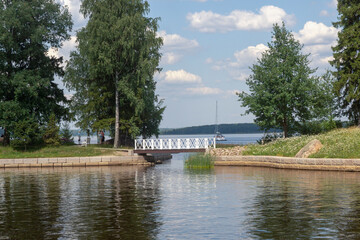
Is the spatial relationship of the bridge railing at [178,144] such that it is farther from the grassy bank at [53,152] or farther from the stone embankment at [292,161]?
the grassy bank at [53,152]

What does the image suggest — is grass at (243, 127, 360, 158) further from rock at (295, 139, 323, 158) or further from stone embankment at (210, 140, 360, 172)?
stone embankment at (210, 140, 360, 172)

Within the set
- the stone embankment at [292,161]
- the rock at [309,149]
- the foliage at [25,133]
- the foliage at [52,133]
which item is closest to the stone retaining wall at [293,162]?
the stone embankment at [292,161]

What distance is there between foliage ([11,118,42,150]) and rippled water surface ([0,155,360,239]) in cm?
1763

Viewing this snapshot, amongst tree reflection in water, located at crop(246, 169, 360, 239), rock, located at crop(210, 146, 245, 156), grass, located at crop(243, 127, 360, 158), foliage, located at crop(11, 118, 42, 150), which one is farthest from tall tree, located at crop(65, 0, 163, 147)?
tree reflection in water, located at crop(246, 169, 360, 239)

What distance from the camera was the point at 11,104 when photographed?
4603 cm

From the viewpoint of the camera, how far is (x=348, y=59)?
47500 millimetres

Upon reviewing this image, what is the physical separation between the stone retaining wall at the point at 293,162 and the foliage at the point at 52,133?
17.1 m

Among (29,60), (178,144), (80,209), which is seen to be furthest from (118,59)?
(80,209)

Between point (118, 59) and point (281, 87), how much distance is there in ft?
56.9

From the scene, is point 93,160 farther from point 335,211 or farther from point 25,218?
point 335,211

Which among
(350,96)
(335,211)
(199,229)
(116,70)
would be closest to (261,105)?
(350,96)

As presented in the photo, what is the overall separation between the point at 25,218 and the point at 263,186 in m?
12.4

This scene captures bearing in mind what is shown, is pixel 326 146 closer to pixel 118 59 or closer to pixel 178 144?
pixel 178 144

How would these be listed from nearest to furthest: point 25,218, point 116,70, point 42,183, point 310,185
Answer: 1. point 25,218
2. point 310,185
3. point 42,183
4. point 116,70
